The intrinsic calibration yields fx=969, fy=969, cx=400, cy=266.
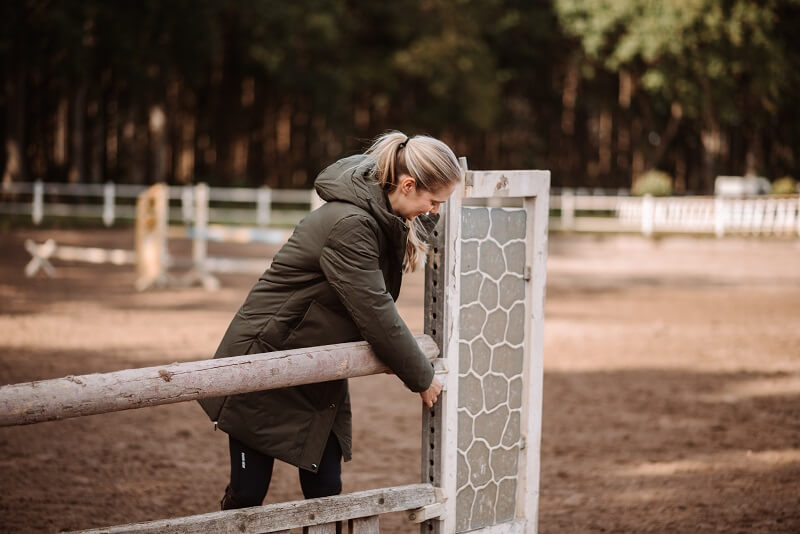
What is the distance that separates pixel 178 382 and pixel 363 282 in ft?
2.02

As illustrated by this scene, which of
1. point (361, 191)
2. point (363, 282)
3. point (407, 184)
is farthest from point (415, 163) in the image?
point (363, 282)

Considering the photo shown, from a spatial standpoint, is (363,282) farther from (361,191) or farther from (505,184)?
(505,184)

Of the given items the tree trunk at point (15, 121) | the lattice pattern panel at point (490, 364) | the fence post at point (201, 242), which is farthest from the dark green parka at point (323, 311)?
the tree trunk at point (15, 121)

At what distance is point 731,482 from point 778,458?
2.40 ft

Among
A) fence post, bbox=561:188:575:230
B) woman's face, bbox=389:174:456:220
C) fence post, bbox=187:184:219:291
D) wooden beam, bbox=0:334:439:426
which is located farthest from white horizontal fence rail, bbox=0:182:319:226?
wooden beam, bbox=0:334:439:426

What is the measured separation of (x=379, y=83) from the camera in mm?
40250

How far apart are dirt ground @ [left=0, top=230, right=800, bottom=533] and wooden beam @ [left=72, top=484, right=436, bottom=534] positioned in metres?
1.84

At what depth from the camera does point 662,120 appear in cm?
4966

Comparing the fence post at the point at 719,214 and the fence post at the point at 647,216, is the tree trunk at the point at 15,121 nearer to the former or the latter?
the fence post at the point at 647,216

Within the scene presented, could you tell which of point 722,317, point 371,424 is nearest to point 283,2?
point 722,317

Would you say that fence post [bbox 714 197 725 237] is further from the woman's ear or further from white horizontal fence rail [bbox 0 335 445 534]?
the woman's ear

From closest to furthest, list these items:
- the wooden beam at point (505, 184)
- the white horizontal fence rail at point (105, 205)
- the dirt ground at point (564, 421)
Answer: the wooden beam at point (505, 184)
the dirt ground at point (564, 421)
the white horizontal fence rail at point (105, 205)

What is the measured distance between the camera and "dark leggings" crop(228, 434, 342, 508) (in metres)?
3.25

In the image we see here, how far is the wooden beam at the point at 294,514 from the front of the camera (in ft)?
9.21
